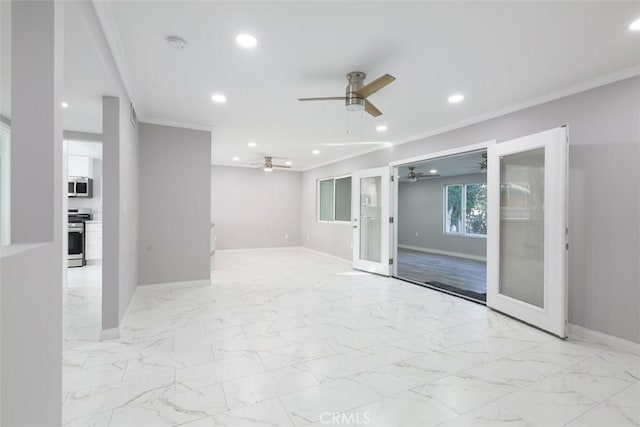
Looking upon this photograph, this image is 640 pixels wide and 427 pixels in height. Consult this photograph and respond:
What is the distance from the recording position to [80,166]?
253 inches

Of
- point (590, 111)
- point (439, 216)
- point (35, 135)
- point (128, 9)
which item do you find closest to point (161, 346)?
Answer: point (35, 135)

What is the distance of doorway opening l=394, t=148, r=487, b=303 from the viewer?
6.40 metres

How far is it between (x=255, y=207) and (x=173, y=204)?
4.25 metres

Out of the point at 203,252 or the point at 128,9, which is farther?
the point at 203,252

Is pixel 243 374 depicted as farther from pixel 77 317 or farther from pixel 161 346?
pixel 77 317

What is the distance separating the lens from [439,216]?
945 centimetres

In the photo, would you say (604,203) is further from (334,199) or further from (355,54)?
(334,199)

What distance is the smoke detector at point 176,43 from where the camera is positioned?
90.7 inches

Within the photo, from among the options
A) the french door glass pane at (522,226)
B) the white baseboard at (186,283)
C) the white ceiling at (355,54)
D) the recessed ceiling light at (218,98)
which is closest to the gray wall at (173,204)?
the white baseboard at (186,283)

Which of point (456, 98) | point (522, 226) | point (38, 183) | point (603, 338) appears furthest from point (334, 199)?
point (38, 183)

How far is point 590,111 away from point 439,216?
6.62m

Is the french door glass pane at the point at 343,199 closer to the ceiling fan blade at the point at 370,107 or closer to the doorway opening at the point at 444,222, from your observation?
the doorway opening at the point at 444,222

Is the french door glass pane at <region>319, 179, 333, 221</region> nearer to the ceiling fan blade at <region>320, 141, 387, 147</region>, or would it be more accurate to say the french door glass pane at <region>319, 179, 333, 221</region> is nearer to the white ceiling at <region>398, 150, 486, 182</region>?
the white ceiling at <region>398, 150, 486, 182</region>

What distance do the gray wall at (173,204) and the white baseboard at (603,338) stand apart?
15.8 feet
